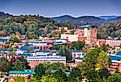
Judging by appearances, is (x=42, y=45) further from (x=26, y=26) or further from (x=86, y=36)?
(x=26, y=26)

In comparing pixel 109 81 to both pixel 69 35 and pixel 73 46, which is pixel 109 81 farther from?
pixel 69 35

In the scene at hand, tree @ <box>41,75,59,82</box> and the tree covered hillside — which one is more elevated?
the tree covered hillside

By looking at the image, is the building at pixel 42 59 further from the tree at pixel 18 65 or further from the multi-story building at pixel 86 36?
the multi-story building at pixel 86 36

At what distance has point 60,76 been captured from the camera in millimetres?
6848

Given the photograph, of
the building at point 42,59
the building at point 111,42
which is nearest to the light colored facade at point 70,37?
the building at point 111,42

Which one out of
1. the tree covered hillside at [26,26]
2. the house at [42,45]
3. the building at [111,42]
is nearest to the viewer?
the house at [42,45]

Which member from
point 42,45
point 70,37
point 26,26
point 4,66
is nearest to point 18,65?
point 4,66

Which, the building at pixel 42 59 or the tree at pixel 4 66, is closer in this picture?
the tree at pixel 4 66

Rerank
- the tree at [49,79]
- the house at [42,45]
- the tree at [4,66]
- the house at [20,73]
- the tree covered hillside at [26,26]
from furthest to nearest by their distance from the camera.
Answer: the tree covered hillside at [26,26] → the house at [42,45] → the tree at [4,66] → the house at [20,73] → the tree at [49,79]

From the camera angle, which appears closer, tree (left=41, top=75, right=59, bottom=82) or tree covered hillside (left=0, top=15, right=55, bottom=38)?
tree (left=41, top=75, right=59, bottom=82)

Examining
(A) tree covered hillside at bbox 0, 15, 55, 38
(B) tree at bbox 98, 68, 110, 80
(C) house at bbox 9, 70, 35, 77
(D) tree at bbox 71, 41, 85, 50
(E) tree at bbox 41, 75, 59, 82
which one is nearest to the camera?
(E) tree at bbox 41, 75, 59, 82

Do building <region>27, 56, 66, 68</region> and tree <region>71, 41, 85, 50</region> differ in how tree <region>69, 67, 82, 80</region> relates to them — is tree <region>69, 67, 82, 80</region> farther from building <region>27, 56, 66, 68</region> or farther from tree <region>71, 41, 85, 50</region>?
tree <region>71, 41, 85, 50</region>

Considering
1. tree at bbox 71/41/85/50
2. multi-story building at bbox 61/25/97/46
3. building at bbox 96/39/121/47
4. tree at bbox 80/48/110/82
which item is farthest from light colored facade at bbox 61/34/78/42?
tree at bbox 80/48/110/82

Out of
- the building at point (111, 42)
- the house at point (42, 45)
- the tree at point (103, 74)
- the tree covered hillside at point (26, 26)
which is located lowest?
the building at point (111, 42)
